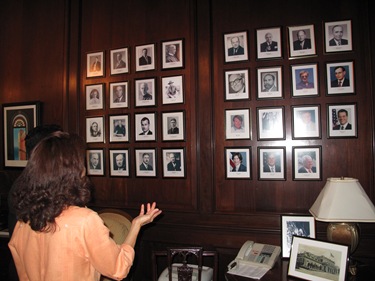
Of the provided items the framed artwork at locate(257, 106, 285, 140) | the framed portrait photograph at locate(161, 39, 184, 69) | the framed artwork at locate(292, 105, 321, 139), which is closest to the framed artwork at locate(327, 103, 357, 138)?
the framed artwork at locate(292, 105, 321, 139)

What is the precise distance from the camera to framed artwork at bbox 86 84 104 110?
3244 millimetres

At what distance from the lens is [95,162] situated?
3254 millimetres

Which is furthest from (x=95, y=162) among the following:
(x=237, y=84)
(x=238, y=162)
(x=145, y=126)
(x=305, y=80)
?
(x=305, y=80)

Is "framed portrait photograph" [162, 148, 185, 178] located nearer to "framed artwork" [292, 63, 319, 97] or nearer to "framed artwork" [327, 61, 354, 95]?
"framed artwork" [292, 63, 319, 97]

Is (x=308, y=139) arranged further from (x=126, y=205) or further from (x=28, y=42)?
(x=28, y=42)

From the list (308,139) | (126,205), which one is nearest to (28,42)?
A: (126,205)

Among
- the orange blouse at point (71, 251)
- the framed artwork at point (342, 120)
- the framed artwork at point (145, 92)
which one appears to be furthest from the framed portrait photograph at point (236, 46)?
the orange blouse at point (71, 251)

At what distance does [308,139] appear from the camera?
256 cm

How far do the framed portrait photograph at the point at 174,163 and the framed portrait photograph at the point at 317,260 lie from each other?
52.4 inches

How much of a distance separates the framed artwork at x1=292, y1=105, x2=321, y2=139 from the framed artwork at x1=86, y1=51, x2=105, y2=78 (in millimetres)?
2266

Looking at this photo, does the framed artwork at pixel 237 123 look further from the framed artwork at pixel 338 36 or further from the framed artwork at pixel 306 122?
the framed artwork at pixel 338 36

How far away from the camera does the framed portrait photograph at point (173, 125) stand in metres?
2.90

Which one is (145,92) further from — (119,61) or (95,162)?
(95,162)

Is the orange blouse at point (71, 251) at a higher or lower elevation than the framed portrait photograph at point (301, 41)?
A: lower
